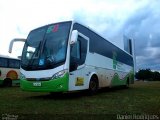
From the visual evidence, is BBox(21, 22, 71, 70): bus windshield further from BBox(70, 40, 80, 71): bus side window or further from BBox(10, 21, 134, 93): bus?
BBox(70, 40, 80, 71): bus side window

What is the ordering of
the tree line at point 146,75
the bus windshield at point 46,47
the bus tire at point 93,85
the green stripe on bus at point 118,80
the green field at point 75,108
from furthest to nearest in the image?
the tree line at point 146,75, the green stripe on bus at point 118,80, the bus tire at point 93,85, the bus windshield at point 46,47, the green field at point 75,108

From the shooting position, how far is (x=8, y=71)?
26.1m

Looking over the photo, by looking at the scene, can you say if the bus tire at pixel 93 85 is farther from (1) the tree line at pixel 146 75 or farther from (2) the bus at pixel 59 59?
(1) the tree line at pixel 146 75

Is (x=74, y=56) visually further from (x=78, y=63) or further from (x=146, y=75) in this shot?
(x=146, y=75)

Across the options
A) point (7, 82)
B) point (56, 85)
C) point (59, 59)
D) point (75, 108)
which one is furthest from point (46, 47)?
point (7, 82)

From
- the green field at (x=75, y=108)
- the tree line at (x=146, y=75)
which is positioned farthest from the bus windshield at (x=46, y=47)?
the tree line at (x=146, y=75)

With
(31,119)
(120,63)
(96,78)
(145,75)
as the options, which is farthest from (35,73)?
(145,75)

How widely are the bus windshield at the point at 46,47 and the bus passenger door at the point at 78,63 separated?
0.57 meters

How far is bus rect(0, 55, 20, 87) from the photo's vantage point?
2534 centimetres

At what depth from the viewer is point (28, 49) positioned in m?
12.9

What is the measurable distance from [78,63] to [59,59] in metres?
1.37

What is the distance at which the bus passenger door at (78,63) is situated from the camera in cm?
1227

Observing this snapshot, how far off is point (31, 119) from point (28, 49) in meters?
6.48

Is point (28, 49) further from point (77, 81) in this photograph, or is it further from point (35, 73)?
point (77, 81)
